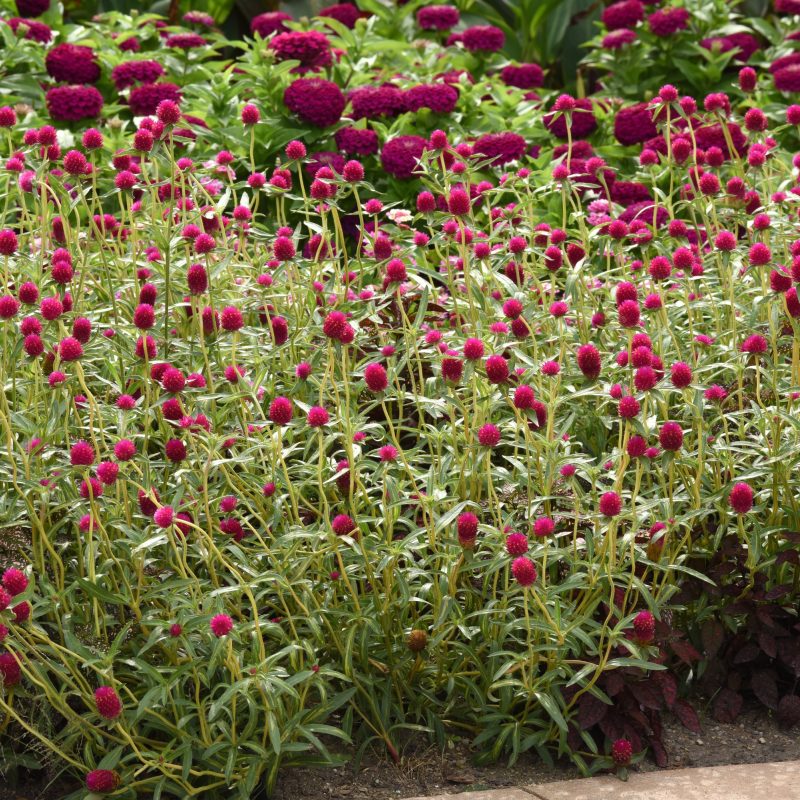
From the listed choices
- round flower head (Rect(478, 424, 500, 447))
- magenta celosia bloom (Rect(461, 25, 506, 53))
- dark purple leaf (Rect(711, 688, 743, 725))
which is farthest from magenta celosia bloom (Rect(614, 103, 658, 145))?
round flower head (Rect(478, 424, 500, 447))

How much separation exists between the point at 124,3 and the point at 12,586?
6927 mm

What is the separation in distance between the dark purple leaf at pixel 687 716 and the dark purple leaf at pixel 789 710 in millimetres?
194

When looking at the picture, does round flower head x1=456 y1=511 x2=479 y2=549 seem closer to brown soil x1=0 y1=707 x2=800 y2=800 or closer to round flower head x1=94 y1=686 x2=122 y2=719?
brown soil x1=0 y1=707 x2=800 y2=800

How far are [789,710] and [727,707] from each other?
137mm

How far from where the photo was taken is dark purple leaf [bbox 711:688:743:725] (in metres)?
2.77

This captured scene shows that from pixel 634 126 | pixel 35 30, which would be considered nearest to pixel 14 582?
pixel 634 126

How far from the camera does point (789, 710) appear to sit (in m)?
2.75

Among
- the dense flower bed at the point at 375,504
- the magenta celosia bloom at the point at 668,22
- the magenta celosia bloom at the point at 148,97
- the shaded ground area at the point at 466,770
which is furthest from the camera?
the magenta celosia bloom at the point at 668,22

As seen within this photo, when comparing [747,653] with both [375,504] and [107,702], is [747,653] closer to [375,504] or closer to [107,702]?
[375,504]

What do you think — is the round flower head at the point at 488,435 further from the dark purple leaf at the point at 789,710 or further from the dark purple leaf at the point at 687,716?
the dark purple leaf at the point at 789,710

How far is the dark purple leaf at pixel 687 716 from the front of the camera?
2.69m

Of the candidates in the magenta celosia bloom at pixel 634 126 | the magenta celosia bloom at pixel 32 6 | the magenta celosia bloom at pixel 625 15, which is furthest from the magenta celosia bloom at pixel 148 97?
the magenta celosia bloom at pixel 625 15

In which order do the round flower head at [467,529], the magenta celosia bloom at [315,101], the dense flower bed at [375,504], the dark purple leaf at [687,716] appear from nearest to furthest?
1. the round flower head at [467,529]
2. the dense flower bed at [375,504]
3. the dark purple leaf at [687,716]
4. the magenta celosia bloom at [315,101]

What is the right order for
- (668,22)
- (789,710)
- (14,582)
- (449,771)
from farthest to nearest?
(668,22)
(789,710)
(449,771)
(14,582)
